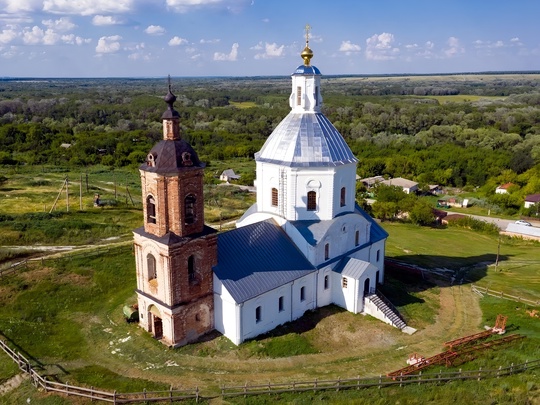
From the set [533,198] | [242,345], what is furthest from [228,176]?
[242,345]

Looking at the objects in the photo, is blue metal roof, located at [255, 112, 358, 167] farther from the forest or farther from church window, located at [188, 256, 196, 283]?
the forest

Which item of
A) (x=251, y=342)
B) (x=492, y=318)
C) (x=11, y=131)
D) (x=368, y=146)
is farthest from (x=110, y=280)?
(x=11, y=131)

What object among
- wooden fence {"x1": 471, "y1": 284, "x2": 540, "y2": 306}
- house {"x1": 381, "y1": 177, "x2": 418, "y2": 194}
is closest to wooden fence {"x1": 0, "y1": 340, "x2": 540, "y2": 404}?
wooden fence {"x1": 471, "y1": 284, "x2": 540, "y2": 306}

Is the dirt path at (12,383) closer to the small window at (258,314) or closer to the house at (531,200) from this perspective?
the small window at (258,314)

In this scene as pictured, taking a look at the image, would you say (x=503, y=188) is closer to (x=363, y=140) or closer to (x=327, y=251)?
(x=363, y=140)

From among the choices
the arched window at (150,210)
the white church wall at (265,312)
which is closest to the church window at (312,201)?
the white church wall at (265,312)

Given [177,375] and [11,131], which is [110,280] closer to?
[177,375]
